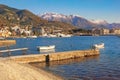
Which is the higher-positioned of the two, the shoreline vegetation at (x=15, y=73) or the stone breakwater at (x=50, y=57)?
the shoreline vegetation at (x=15, y=73)

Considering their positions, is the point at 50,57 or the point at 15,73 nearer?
the point at 15,73

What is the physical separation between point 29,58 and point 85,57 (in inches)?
729

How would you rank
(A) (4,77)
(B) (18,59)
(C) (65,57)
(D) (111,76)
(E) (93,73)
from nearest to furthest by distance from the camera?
(A) (4,77) < (D) (111,76) < (E) (93,73) < (B) (18,59) < (C) (65,57)

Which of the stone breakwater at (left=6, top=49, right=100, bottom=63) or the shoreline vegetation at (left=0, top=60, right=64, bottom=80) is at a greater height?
the shoreline vegetation at (left=0, top=60, right=64, bottom=80)

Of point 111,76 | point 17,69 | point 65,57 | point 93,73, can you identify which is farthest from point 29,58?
point 17,69

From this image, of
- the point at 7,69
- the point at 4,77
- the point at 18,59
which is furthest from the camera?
the point at 18,59

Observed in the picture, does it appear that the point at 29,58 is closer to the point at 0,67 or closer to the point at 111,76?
the point at 111,76

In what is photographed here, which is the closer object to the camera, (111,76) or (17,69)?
(17,69)

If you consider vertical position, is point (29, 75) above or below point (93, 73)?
above

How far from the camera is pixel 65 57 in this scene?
65500 mm

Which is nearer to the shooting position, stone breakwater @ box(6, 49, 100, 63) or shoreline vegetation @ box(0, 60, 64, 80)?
shoreline vegetation @ box(0, 60, 64, 80)

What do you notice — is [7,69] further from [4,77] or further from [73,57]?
[73,57]

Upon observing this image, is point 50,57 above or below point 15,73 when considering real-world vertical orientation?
below

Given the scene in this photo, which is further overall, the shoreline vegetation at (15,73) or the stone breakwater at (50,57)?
the stone breakwater at (50,57)
